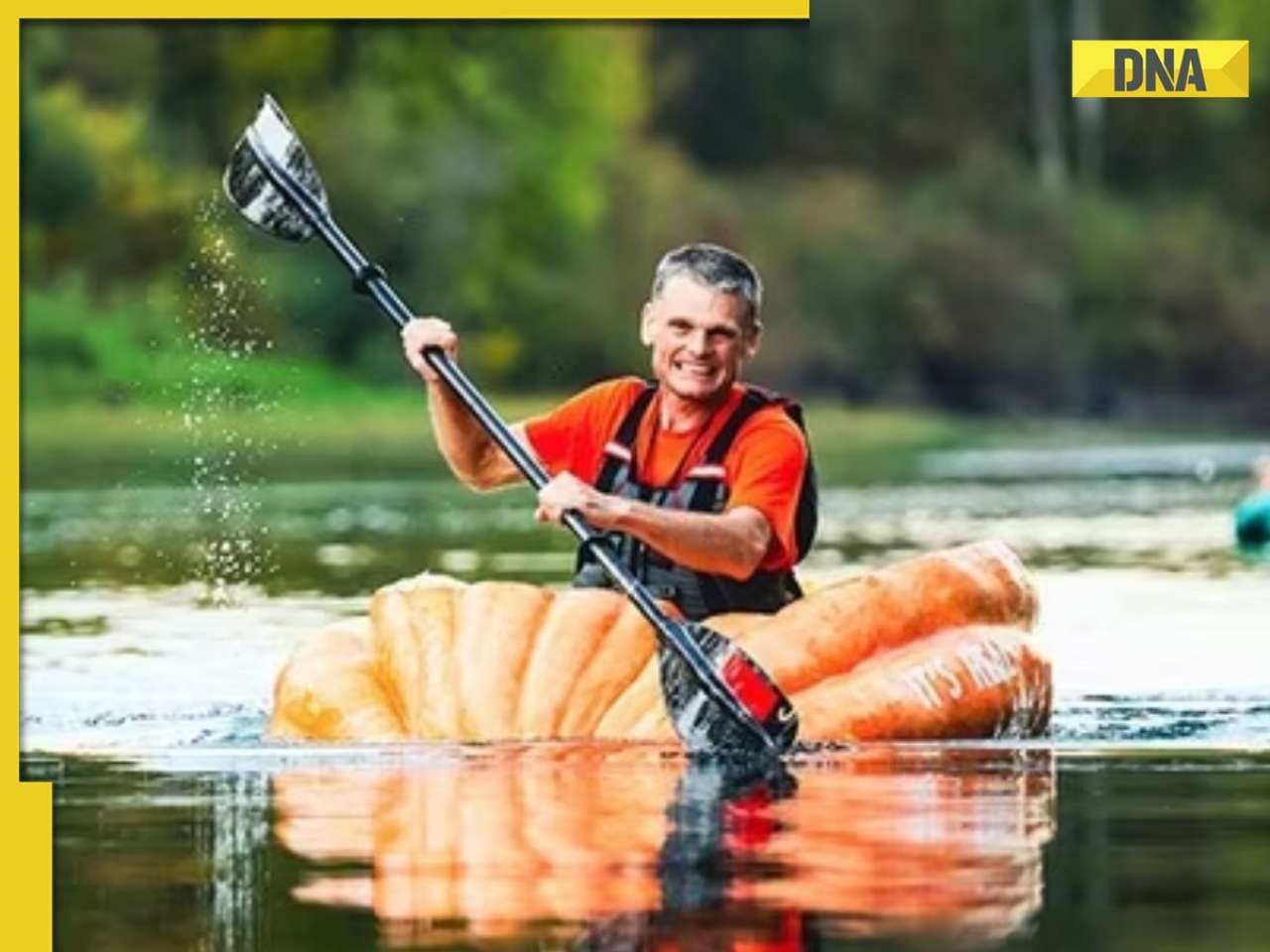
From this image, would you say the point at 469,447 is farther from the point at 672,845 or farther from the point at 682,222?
the point at 682,222

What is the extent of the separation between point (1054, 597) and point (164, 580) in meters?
2.85

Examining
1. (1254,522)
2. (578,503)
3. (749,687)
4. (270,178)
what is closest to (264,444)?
(1254,522)

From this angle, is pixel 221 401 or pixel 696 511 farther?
pixel 221 401

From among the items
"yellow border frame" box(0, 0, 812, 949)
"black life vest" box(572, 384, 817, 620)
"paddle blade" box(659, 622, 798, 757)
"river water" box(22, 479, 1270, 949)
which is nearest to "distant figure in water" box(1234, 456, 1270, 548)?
"river water" box(22, 479, 1270, 949)

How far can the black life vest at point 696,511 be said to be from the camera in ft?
33.4

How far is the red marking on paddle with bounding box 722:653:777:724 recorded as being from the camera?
10.0 meters

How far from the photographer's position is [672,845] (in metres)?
8.57

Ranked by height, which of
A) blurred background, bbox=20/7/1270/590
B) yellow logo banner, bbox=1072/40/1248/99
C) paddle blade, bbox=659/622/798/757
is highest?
blurred background, bbox=20/7/1270/590

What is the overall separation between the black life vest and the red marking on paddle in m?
0.27

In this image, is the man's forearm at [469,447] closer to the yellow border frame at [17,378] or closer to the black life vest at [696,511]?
the black life vest at [696,511]

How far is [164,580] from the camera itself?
1642cm

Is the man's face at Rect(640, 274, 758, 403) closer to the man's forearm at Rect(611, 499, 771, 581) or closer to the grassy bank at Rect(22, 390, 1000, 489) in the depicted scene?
the man's forearm at Rect(611, 499, 771, 581)

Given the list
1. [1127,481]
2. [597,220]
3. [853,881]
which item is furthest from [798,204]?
[853,881]

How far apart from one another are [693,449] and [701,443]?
0.07 ft
